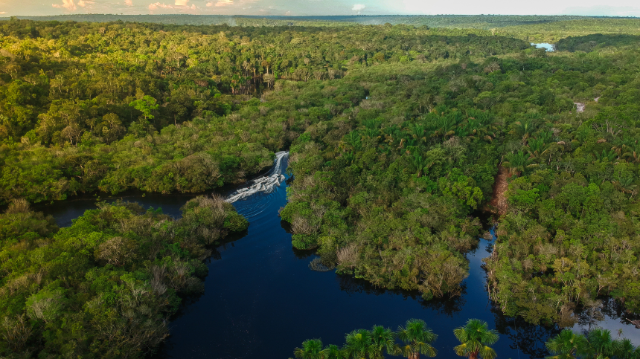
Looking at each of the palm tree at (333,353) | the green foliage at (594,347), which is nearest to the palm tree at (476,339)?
the green foliage at (594,347)

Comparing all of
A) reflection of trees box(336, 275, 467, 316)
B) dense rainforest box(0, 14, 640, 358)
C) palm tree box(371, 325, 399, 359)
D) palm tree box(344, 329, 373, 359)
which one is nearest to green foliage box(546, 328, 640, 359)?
dense rainforest box(0, 14, 640, 358)

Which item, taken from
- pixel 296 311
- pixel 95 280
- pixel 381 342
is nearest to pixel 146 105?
pixel 95 280

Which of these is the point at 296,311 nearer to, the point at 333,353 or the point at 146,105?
the point at 333,353

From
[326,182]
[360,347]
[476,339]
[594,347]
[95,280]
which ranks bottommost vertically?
[360,347]

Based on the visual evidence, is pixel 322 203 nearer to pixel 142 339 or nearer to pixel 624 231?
pixel 142 339

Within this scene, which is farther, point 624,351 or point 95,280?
point 95,280

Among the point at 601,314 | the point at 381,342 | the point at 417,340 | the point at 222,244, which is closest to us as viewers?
the point at 381,342

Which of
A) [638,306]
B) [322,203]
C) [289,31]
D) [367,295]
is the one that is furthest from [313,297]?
[289,31]
